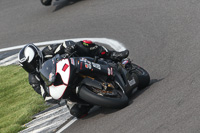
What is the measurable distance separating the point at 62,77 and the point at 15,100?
379cm

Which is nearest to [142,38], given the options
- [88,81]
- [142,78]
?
Result: [142,78]

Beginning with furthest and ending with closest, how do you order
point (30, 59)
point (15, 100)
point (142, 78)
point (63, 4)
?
1. point (63, 4)
2. point (15, 100)
3. point (142, 78)
4. point (30, 59)

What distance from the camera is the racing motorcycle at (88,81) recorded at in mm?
6207

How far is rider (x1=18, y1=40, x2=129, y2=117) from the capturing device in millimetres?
6977

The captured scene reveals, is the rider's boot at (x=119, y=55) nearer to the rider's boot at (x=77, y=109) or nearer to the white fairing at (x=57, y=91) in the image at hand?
the rider's boot at (x=77, y=109)

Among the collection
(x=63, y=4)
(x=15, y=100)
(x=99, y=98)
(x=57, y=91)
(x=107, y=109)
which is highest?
(x=57, y=91)

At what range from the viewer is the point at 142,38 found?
402 inches

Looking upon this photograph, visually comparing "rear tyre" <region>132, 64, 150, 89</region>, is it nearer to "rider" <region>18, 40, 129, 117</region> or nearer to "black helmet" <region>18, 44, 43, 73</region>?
"rider" <region>18, 40, 129, 117</region>

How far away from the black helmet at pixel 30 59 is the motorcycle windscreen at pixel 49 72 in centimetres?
36

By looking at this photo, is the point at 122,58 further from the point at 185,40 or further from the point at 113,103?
the point at 185,40

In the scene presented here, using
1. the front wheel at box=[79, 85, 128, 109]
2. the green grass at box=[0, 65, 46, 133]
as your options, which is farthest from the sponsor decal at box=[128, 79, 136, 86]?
the green grass at box=[0, 65, 46, 133]

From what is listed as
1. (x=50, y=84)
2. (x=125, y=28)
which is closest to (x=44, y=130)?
(x=50, y=84)

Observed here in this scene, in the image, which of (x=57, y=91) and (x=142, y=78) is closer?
(x=57, y=91)

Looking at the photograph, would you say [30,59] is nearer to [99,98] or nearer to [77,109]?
[77,109]
